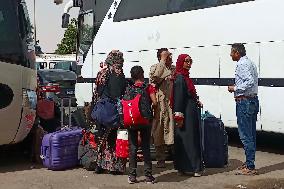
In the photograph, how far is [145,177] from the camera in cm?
774

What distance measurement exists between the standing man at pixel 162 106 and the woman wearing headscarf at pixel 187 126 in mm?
523

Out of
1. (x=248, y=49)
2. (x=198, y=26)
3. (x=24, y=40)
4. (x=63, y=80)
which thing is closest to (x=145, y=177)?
(x=24, y=40)

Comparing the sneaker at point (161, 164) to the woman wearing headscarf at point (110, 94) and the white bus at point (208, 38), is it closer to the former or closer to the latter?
the woman wearing headscarf at point (110, 94)

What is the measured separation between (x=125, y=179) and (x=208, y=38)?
164 inches

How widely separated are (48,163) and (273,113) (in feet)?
13.4

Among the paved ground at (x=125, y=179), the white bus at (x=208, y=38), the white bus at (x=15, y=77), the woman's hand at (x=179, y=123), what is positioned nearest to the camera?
the paved ground at (x=125, y=179)

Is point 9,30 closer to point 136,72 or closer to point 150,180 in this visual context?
point 136,72

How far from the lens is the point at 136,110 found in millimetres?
7281

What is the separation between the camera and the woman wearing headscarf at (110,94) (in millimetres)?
7918

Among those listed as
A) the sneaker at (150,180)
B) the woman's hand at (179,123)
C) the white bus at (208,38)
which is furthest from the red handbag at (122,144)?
the white bus at (208,38)

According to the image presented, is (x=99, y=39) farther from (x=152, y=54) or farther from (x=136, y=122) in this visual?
(x=136, y=122)

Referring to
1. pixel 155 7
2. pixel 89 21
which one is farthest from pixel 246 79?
pixel 89 21

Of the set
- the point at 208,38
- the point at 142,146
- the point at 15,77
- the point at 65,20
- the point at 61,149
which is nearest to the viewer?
the point at 142,146

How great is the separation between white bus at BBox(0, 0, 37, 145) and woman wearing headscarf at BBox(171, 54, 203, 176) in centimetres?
239
